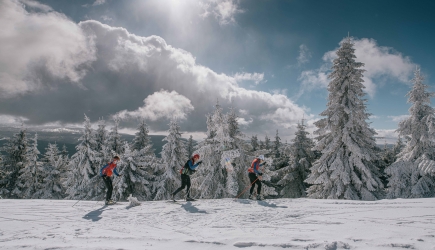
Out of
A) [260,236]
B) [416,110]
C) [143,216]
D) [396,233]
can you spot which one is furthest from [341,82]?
[143,216]

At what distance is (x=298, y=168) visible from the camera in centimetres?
2433

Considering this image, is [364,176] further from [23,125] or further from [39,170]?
[23,125]

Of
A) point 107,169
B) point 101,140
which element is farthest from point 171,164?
point 107,169

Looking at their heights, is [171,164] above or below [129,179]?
above

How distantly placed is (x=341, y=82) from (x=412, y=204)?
1019cm

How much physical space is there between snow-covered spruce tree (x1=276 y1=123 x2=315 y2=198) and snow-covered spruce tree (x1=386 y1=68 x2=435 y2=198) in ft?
27.7

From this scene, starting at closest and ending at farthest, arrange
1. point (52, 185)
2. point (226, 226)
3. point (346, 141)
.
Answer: point (226, 226) < point (346, 141) < point (52, 185)

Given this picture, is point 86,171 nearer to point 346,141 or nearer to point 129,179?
point 129,179

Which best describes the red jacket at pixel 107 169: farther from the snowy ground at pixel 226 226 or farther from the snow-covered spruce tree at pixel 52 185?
the snow-covered spruce tree at pixel 52 185

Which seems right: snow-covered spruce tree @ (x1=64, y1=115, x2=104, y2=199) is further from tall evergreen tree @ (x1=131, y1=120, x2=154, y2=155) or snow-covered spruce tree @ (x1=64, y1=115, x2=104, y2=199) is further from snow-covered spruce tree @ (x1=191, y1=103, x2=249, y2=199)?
snow-covered spruce tree @ (x1=191, y1=103, x2=249, y2=199)

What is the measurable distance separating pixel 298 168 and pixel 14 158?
1410 inches

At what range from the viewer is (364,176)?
14852mm

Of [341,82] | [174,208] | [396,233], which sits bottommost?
[174,208]

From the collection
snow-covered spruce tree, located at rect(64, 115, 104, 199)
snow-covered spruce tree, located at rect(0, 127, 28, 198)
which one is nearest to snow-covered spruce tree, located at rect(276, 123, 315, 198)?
snow-covered spruce tree, located at rect(64, 115, 104, 199)
